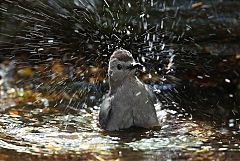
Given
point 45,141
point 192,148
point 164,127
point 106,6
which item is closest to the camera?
point 192,148

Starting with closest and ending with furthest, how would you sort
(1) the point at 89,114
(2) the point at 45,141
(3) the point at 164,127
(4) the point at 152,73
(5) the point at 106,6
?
(2) the point at 45,141, (3) the point at 164,127, (1) the point at 89,114, (4) the point at 152,73, (5) the point at 106,6

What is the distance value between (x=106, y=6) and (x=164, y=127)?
3.76 m

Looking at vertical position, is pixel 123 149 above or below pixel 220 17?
below

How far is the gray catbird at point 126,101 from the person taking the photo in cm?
702

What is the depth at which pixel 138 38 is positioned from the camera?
978 cm

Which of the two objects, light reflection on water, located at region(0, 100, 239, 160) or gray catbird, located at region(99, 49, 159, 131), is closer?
light reflection on water, located at region(0, 100, 239, 160)

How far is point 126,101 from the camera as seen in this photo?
23.4 feet

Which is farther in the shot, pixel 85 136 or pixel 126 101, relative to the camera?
pixel 126 101

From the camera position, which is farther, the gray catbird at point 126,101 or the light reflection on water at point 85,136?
the gray catbird at point 126,101

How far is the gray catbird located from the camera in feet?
23.0

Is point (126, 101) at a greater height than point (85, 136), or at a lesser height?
greater

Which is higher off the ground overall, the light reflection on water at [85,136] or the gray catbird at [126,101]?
the gray catbird at [126,101]

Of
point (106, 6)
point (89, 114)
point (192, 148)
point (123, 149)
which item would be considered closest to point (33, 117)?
point (89, 114)

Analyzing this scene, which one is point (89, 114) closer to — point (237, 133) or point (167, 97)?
point (167, 97)
